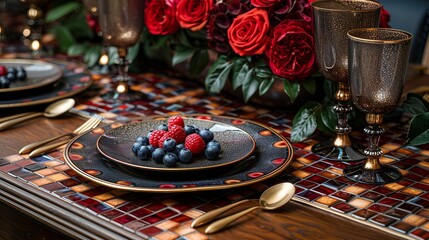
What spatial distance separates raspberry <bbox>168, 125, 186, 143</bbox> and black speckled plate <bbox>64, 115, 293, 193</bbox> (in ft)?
0.21

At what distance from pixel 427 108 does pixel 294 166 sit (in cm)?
28

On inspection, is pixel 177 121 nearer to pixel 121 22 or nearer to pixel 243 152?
pixel 243 152

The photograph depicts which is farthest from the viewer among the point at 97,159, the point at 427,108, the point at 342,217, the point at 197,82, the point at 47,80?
the point at 197,82

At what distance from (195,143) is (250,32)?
0.91 feet

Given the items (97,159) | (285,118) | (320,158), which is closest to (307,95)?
(285,118)

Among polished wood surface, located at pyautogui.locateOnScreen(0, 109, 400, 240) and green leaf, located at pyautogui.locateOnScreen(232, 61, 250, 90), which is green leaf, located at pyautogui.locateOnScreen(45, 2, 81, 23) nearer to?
green leaf, located at pyautogui.locateOnScreen(232, 61, 250, 90)

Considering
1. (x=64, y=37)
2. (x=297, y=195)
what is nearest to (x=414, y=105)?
(x=297, y=195)

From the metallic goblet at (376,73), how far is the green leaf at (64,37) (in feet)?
2.94

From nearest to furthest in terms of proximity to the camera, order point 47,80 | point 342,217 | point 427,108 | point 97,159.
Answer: point 342,217 → point 97,159 → point 427,108 → point 47,80

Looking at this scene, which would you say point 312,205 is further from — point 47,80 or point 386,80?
point 47,80

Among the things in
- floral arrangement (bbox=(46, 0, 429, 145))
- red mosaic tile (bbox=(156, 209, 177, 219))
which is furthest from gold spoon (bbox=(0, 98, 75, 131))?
red mosaic tile (bbox=(156, 209, 177, 219))

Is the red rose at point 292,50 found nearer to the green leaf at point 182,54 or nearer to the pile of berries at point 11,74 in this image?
the green leaf at point 182,54

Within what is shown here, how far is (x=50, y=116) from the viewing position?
115cm

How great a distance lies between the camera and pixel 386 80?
0.82 m
